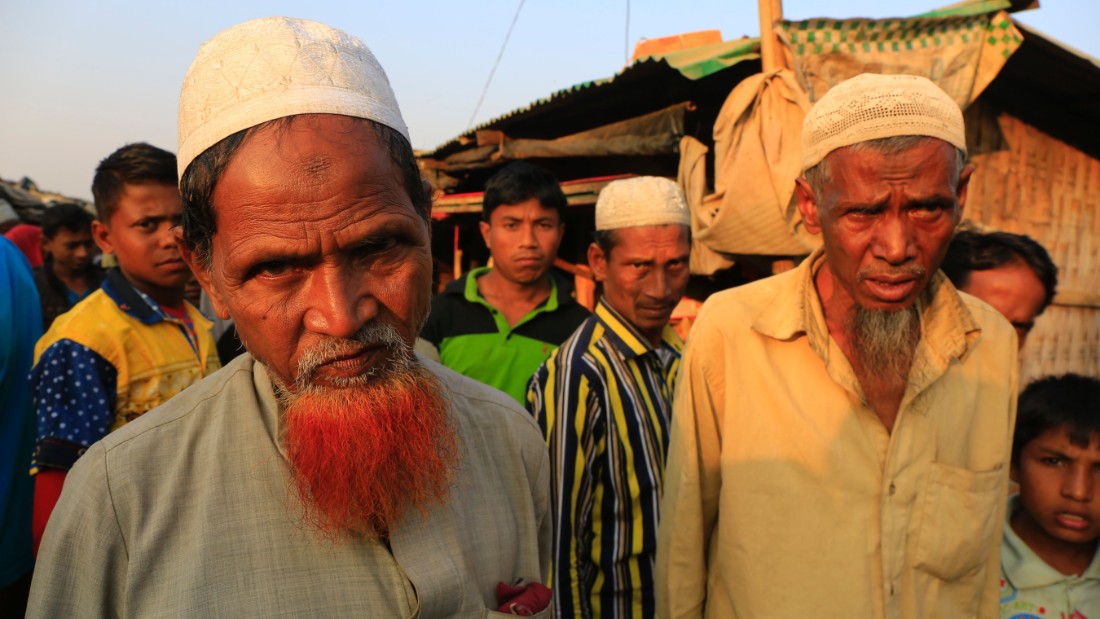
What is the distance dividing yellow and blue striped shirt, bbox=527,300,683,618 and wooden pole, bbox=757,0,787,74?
2.70 m

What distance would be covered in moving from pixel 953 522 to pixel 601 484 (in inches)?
46.3

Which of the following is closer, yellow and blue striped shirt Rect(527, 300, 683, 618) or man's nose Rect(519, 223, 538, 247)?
yellow and blue striped shirt Rect(527, 300, 683, 618)

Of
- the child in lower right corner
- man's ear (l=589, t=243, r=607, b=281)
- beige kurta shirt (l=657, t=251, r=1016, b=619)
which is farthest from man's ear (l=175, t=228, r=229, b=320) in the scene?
the child in lower right corner

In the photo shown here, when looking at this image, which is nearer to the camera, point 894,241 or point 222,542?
point 222,542

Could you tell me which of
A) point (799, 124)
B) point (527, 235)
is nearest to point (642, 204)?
point (527, 235)

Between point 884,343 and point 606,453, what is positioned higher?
point 884,343

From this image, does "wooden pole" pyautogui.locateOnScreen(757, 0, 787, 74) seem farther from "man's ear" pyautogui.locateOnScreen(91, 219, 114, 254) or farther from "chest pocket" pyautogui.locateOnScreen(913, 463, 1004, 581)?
"man's ear" pyautogui.locateOnScreen(91, 219, 114, 254)

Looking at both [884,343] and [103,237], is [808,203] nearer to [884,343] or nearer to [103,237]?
[884,343]

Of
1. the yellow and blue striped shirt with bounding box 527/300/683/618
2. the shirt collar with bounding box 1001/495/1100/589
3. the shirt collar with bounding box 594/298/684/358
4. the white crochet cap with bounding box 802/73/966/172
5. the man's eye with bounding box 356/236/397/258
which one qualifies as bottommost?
the shirt collar with bounding box 1001/495/1100/589

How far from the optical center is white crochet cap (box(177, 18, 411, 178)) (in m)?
1.21

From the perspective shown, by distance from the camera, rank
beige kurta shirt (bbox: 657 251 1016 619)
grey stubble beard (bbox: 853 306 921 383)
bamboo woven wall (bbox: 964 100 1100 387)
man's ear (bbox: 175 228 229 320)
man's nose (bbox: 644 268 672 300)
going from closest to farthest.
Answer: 1. man's ear (bbox: 175 228 229 320)
2. beige kurta shirt (bbox: 657 251 1016 619)
3. grey stubble beard (bbox: 853 306 921 383)
4. man's nose (bbox: 644 268 672 300)
5. bamboo woven wall (bbox: 964 100 1100 387)

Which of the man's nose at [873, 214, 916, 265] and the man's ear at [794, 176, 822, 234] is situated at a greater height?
the man's ear at [794, 176, 822, 234]

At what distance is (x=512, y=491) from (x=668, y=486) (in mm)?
800

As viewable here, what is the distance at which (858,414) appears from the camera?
6.31ft
